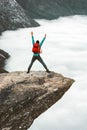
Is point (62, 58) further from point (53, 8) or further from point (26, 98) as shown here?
point (26, 98)

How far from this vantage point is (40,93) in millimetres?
30812

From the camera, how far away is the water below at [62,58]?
52.7m

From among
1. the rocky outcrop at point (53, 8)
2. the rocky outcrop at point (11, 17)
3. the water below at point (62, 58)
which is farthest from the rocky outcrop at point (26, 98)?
the rocky outcrop at point (53, 8)

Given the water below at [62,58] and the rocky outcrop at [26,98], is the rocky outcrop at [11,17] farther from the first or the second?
the rocky outcrop at [26,98]

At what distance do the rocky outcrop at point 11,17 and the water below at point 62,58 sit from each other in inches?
60.6

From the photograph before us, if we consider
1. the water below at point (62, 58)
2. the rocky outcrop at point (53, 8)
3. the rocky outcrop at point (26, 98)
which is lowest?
the water below at point (62, 58)

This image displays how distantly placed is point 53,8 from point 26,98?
2758 inches

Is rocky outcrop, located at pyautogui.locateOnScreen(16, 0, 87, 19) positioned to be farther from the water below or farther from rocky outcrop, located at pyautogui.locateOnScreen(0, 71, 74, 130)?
rocky outcrop, located at pyautogui.locateOnScreen(0, 71, 74, 130)

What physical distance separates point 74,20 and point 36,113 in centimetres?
7368

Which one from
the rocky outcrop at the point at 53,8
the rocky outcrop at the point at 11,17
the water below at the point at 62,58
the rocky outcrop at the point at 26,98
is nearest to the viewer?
the rocky outcrop at the point at 26,98

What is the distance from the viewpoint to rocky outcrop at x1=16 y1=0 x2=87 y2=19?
301 feet

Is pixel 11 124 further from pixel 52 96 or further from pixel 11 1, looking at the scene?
pixel 11 1

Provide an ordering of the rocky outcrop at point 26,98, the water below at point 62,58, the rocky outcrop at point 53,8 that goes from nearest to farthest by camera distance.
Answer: the rocky outcrop at point 26,98 → the water below at point 62,58 → the rocky outcrop at point 53,8

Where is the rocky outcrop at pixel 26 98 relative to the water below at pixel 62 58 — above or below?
above
